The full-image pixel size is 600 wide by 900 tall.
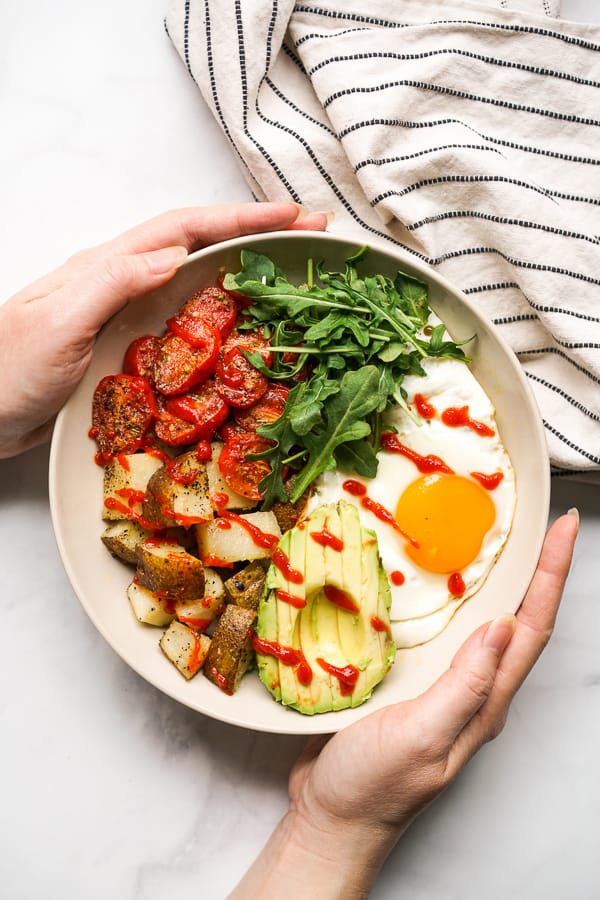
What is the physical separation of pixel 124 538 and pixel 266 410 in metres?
0.60

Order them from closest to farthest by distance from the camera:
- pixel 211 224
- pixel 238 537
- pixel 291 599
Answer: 1. pixel 291 599
2. pixel 238 537
3. pixel 211 224

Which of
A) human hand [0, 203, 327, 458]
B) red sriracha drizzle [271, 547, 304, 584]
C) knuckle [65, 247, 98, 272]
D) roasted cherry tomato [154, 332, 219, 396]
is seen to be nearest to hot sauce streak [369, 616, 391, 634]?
red sriracha drizzle [271, 547, 304, 584]

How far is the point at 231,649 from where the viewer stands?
7.41 ft

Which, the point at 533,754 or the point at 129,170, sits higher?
the point at 129,170

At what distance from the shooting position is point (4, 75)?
9.02 ft

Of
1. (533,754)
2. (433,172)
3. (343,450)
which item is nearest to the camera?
(343,450)

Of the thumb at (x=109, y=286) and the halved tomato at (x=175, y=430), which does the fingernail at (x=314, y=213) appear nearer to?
the thumb at (x=109, y=286)

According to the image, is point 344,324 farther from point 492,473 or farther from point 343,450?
point 492,473

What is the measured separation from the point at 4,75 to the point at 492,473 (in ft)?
7.48

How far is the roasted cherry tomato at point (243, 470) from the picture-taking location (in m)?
2.31

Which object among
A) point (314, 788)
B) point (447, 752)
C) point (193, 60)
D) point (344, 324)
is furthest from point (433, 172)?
point (314, 788)

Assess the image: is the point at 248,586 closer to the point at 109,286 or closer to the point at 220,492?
the point at 220,492

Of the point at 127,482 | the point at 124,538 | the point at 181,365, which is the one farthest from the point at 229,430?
the point at 124,538

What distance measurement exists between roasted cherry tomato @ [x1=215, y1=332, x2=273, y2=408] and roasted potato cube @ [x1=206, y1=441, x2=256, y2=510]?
0.20 m
